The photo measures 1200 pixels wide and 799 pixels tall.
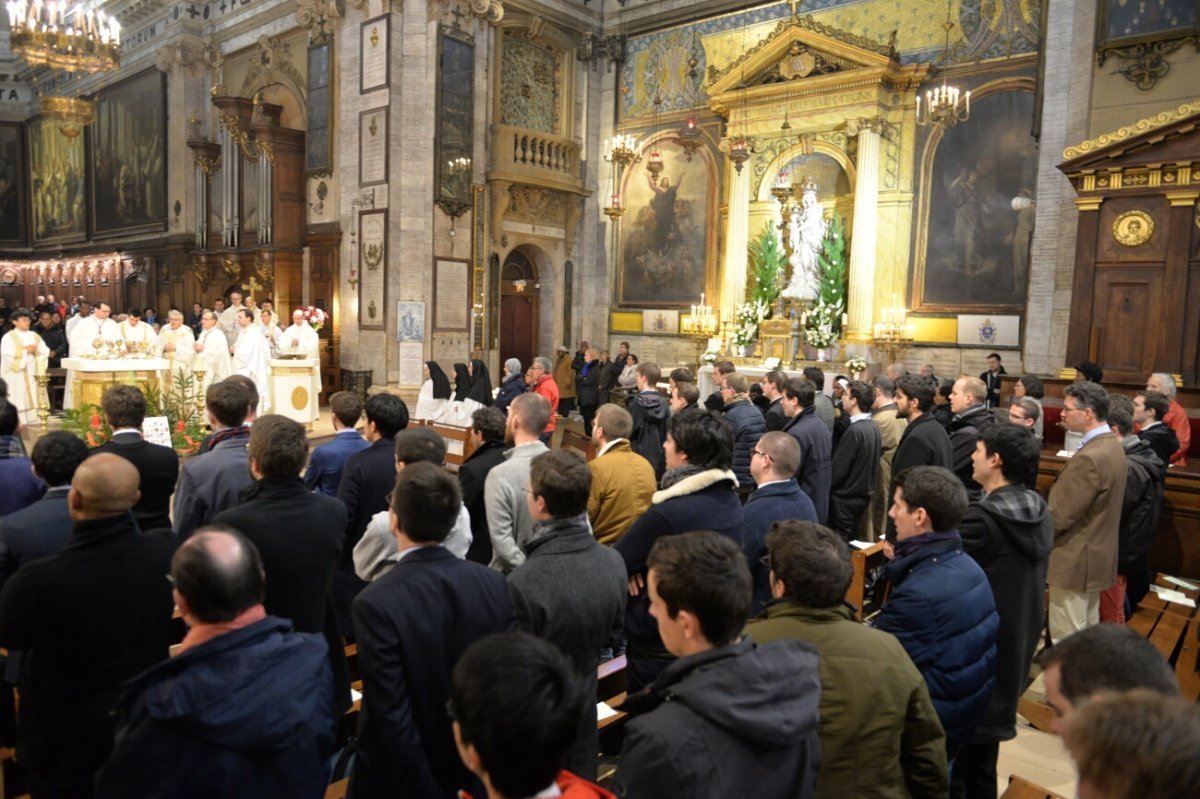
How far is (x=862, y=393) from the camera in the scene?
234 inches

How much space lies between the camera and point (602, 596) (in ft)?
8.84

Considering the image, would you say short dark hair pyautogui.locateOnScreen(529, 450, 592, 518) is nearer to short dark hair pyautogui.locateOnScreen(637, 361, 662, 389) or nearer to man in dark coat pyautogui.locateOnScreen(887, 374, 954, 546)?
man in dark coat pyautogui.locateOnScreen(887, 374, 954, 546)

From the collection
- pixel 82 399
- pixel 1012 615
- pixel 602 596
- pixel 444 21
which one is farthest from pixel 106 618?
pixel 444 21

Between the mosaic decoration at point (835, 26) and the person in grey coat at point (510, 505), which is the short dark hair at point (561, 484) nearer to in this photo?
the person in grey coat at point (510, 505)

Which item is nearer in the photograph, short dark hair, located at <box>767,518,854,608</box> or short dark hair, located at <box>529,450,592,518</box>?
short dark hair, located at <box>767,518,854,608</box>

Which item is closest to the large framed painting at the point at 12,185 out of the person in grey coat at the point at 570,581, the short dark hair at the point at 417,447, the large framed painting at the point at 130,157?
the large framed painting at the point at 130,157

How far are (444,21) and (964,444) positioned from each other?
12.0 meters

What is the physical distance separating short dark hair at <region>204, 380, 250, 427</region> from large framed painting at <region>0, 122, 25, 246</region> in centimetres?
2705

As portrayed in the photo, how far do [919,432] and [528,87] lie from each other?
12.8 m

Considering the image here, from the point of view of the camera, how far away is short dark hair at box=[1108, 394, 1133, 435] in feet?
16.3

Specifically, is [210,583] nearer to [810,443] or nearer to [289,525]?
[289,525]

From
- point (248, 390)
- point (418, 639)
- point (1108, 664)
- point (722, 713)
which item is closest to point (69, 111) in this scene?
point (248, 390)

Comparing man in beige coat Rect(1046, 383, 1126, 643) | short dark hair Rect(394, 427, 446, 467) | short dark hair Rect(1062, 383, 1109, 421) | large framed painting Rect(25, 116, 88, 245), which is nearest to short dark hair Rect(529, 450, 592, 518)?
short dark hair Rect(394, 427, 446, 467)

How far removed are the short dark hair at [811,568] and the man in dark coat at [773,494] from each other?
1.36m
